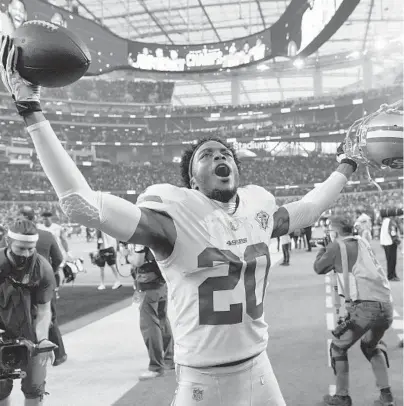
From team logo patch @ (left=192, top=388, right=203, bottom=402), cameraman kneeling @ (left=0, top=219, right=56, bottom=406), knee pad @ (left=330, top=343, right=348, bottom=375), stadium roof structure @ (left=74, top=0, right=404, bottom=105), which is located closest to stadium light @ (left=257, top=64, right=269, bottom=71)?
stadium roof structure @ (left=74, top=0, right=404, bottom=105)

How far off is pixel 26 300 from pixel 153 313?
7.02ft

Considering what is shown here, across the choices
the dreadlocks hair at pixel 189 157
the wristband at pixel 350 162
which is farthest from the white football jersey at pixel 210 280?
the wristband at pixel 350 162

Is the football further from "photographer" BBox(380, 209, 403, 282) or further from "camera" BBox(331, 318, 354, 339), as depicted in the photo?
"photographer" BBox(380, 209, 403, 282)

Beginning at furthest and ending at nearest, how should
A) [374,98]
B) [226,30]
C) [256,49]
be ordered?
[374,98] < [226,30] < [256,49]

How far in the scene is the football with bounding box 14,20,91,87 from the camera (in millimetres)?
1951

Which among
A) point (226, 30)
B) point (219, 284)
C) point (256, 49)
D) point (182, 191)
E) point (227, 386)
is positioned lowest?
point (227, 386)

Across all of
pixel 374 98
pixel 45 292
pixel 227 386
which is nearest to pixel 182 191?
pixel 227 386

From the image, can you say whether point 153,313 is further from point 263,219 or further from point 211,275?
point 211,275

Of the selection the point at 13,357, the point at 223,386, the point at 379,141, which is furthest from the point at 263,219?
the point at 13,357

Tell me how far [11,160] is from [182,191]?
1956 inches

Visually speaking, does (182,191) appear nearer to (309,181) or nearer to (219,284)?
(219,284)

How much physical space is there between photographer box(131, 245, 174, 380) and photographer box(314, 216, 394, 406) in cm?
181

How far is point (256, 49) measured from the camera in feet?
52.4

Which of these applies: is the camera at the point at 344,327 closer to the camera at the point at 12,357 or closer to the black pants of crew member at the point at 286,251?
the camera at the point at 12,357
